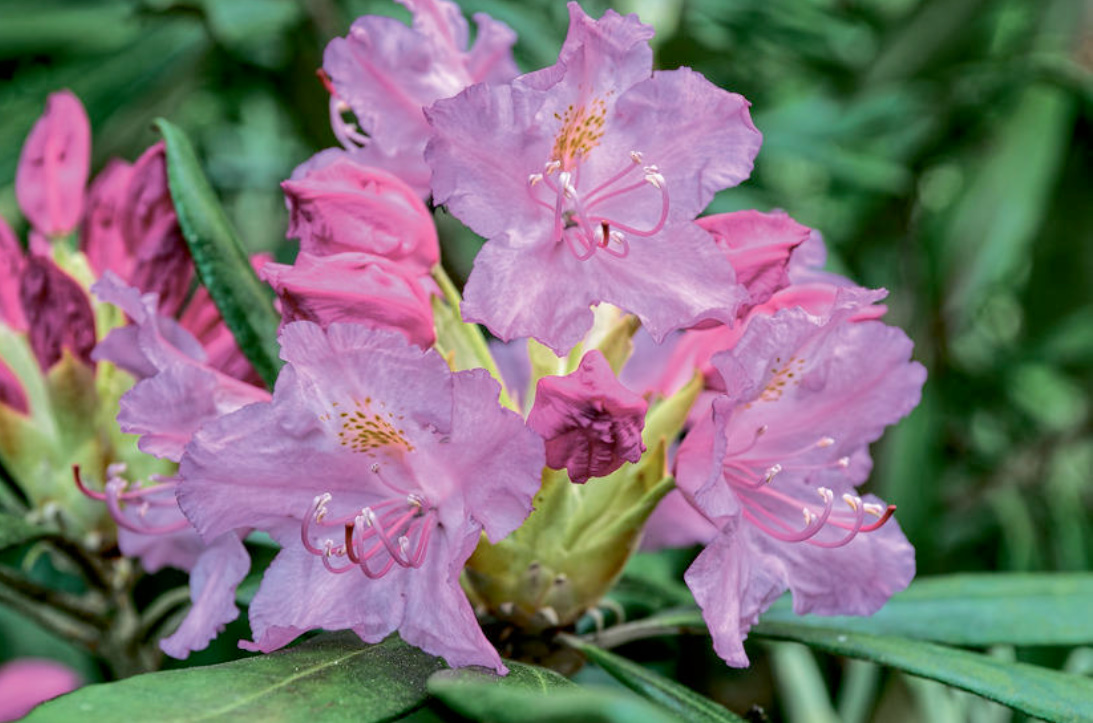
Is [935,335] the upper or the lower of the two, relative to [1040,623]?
lower

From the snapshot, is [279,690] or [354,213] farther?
[354,213]

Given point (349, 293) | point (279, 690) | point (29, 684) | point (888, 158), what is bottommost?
point (29, 684)

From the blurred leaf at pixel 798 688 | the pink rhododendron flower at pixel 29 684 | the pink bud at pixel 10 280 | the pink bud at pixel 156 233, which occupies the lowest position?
the blurred leaf at pixel 798 688

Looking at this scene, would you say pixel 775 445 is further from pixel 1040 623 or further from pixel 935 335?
pixel 935 335

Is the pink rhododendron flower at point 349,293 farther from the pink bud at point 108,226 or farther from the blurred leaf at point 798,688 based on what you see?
the blurred leaf at point 798,688

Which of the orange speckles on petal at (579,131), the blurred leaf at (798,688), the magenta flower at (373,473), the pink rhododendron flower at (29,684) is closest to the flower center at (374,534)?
the magenta flower at (373,473)

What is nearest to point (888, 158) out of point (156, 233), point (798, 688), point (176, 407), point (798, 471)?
point (798, 688)

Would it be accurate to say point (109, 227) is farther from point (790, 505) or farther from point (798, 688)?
point (798, 688)

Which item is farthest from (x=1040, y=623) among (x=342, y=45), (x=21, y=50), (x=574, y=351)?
(x=21, y=50)
